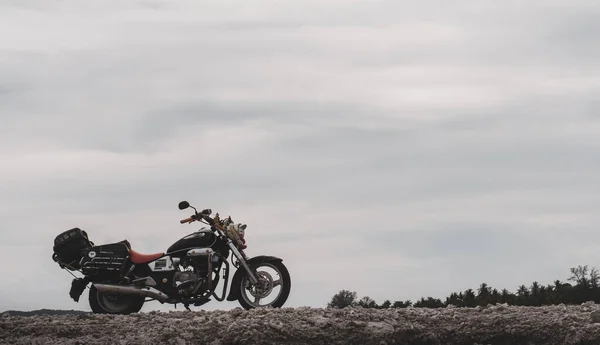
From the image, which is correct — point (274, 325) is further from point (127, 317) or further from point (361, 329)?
point (127, 317)

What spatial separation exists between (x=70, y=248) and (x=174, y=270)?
67.5 inches

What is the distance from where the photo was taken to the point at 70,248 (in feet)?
50.7

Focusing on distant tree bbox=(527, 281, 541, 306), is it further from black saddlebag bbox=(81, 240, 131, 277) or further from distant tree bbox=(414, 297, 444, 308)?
black saddlebag bbox=(81, 240, 131, 277)

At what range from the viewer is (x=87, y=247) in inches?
609

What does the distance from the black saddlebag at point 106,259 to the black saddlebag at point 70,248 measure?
18 cm

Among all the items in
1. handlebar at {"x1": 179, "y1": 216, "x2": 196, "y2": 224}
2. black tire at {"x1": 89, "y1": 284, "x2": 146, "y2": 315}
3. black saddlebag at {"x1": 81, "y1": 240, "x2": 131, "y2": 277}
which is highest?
handlebar at {"x1": 179, "y1": 216, "x2": 196, "y2": 224}

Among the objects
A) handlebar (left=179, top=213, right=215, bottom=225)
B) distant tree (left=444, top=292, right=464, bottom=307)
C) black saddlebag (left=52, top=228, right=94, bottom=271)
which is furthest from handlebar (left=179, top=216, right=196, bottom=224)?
distant tree (left=444, top=292, right=464, bottom=307)

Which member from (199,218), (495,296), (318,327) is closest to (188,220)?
(199,218)

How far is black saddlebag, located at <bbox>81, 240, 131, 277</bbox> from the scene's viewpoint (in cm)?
1516

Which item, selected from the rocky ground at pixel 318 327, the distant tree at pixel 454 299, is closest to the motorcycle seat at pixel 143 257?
the rocky ground at pixel 318 327

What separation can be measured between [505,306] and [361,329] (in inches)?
91.3

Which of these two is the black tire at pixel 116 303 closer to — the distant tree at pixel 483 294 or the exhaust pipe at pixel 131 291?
the exhaust pipe at pixel 131 291

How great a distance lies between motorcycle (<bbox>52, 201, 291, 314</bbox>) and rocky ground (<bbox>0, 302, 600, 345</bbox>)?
2.03 m

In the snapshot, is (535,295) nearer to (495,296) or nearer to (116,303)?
(495,296)
